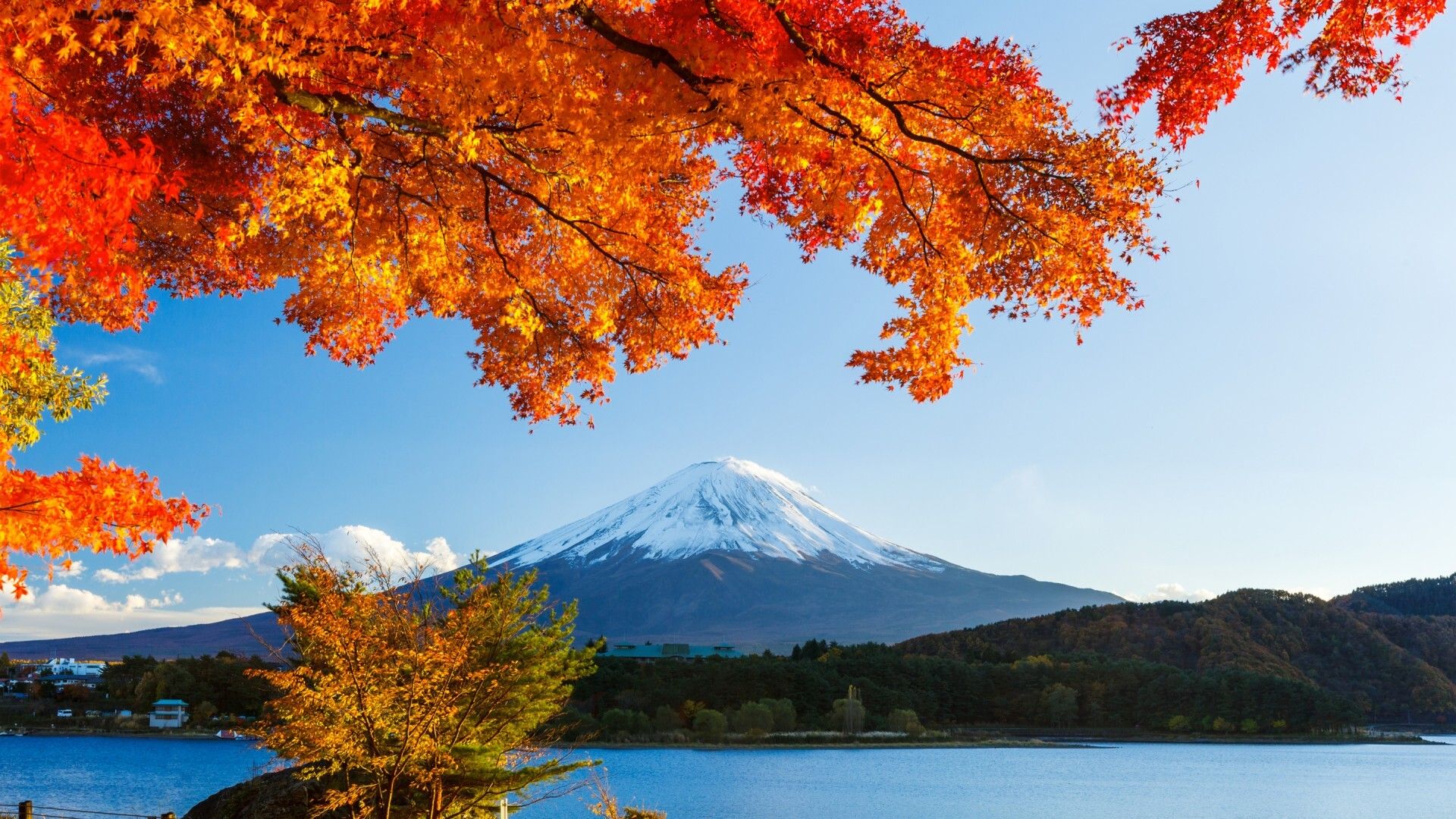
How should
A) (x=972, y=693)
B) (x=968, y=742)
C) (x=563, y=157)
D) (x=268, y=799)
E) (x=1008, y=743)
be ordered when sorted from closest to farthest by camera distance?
(x=563, y=157)
(x=268, y=799)
(x=968, y=742)
(x=1008, y=743)
(x=972, y=693)

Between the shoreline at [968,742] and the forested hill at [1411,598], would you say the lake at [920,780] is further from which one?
the forested hill at [1411,598]

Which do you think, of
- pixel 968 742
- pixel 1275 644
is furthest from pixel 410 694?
pixel 1275 644

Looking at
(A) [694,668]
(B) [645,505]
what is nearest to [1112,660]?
(A) [694,668]

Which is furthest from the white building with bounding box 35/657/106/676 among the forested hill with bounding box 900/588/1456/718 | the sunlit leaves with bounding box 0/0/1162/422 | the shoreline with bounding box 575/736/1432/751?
the sunlit leaves with bounding box 0/0/1162/422

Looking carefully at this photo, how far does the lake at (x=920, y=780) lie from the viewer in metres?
31.9

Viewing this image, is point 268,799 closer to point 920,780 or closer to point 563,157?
point 563,157

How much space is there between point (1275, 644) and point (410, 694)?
68294mm

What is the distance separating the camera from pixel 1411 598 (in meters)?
85.4

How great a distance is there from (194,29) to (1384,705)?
251 ft

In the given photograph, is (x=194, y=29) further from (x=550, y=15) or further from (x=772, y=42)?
(x=772, y=42)

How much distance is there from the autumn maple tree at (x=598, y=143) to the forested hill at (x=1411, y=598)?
85.2 metres

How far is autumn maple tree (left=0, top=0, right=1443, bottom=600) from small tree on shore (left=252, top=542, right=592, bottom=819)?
10.2 feet

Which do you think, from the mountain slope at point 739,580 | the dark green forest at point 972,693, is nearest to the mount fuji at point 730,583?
the mountain slope at point 739,580

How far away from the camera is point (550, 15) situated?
490 cm
